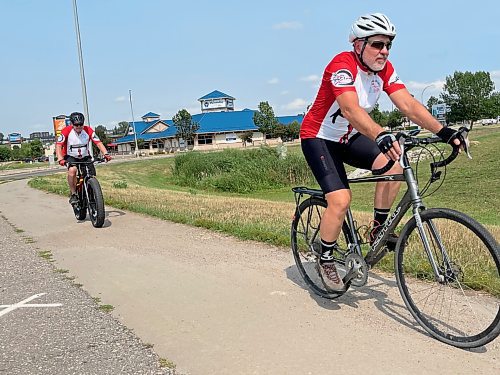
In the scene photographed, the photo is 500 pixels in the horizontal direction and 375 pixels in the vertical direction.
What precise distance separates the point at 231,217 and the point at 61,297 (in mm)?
4116

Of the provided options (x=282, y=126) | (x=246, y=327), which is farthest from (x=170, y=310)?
(x=282, y=126)

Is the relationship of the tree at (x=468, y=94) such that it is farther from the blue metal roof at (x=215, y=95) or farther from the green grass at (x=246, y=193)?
the green grass at (x=246, y=193)

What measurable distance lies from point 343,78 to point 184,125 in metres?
83.3

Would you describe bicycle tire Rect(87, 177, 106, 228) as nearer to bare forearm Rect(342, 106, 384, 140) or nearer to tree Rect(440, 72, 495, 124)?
bare forearm Rect(342, 106, 384, 140)

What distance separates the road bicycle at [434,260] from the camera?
3.37 metres

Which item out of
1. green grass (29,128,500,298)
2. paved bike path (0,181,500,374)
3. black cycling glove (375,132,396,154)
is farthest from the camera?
green grass (29,128,500,298)

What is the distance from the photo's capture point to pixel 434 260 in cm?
350

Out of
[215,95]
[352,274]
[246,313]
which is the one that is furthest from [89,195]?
[215,95]

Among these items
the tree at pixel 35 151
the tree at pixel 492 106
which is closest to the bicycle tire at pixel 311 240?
the tree at pixel 492 106

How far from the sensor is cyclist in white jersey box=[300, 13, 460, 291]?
12.1 feet

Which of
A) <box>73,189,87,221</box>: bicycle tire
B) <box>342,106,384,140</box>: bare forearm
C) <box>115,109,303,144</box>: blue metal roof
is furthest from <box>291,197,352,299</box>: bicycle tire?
<box>115,109,303,144</box>: blue metal roof

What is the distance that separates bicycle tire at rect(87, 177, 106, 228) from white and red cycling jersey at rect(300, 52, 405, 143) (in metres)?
5.07

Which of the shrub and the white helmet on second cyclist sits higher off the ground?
the white helmet on second cyclist

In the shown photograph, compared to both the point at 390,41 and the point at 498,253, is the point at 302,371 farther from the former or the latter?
the point at 390,41
